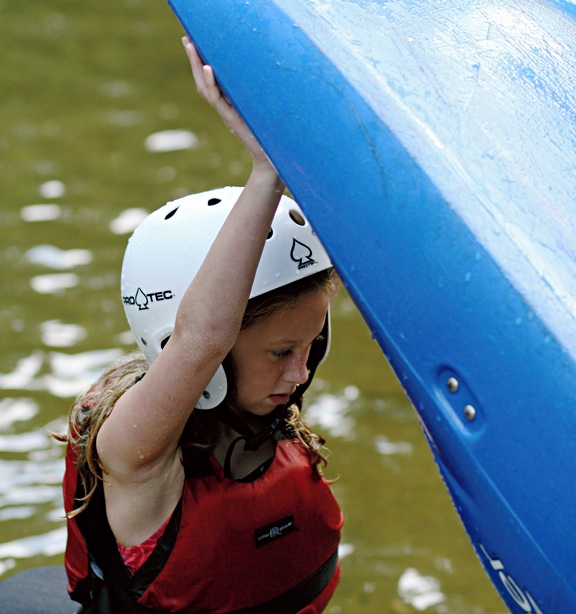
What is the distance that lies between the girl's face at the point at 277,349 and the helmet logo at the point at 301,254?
5 cm

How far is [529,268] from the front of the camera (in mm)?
1373

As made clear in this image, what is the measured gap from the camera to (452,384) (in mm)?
1400

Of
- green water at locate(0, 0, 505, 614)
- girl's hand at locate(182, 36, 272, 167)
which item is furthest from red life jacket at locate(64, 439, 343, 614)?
green water at locate(0, 0, 505, 614)

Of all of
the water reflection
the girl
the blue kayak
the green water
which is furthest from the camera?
the water reflection

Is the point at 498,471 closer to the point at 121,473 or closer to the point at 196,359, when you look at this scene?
the point at 196,359

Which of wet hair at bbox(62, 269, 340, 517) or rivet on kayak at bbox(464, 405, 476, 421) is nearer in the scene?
rivet on kayak at bbox(464, 405, 476, 421)

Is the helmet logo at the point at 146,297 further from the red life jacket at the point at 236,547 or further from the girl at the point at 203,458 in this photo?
the red life jacket at the point at 236,547

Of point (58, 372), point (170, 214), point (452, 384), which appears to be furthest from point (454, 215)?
point (58, 372)

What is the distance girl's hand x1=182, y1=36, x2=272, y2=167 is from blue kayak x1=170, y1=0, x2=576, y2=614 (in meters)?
0.03

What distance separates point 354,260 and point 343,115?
192 millimetres

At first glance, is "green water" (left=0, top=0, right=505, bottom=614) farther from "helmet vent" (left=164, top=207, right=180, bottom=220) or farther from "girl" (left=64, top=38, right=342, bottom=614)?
"helmet vent" (left=164, top=207, right=180, bottom=220)

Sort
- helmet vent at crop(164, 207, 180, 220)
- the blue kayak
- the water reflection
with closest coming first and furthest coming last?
the blue kayak, helmet vent at crop(164, 207, 180, 220), the water reflection

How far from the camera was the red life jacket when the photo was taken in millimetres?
1983

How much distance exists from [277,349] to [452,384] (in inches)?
22.4
